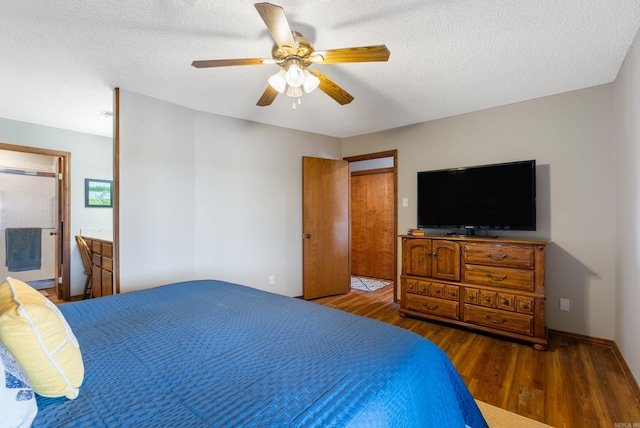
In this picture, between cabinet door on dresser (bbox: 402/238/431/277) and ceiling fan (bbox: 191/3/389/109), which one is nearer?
ceiling fan (bbox: 191/3/389/109)

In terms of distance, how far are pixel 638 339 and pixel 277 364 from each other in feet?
7.83

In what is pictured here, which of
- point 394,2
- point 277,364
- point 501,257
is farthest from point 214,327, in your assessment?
point 501,257

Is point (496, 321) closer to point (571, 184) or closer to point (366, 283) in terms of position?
point (571, 184)

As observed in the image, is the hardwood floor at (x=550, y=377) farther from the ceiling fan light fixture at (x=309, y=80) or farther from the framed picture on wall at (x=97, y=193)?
the framed picture on wall at (x=97, y=193)

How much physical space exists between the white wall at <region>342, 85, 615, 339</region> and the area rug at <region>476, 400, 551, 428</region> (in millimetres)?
1594

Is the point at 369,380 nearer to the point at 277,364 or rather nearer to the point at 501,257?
the point at 277,364

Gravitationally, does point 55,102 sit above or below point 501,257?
above

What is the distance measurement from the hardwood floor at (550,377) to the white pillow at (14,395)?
7.14ft

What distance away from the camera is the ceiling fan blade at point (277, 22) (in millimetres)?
1284

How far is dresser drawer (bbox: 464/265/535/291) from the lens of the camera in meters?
2.55

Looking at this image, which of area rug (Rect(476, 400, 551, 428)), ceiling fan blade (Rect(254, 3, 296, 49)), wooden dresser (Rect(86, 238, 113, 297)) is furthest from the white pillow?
wooden dresser (Rect(86, 238, 113, 297))

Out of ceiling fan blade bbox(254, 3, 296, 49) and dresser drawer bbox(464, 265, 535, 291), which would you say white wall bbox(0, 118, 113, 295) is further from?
dresser drawer bbox(464, 265, 535, 291)

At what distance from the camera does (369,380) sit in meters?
0.88

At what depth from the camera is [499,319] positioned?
266 centimetres
